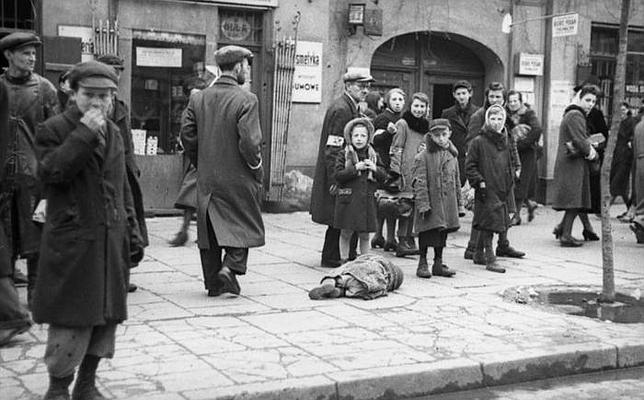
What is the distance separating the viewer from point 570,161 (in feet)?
39.9

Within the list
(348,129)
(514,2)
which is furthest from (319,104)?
(348,129)

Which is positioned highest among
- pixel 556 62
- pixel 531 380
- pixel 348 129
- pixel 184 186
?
pixel 556 62

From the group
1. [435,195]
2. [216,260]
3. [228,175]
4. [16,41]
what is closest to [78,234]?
[16,41]

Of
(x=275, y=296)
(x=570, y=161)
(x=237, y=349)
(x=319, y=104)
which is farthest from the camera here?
(x=319, y=104)

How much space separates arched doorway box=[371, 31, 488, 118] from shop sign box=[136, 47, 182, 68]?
3.56 meters

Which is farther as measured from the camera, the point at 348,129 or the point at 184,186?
the point at 184,186

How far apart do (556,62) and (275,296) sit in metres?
10.4

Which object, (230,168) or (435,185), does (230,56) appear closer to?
(230,168)

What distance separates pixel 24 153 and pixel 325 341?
281cm

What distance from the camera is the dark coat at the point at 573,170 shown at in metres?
12.0

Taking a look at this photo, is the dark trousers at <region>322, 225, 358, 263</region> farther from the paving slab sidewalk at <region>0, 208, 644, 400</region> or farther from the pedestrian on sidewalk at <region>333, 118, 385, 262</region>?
the pedestrian on sidewalk at <region>333, 118, 385, 262</region>

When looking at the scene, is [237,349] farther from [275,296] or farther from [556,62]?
[556,62]

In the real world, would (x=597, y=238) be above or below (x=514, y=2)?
below

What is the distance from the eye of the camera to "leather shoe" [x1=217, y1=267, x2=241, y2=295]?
811cm
